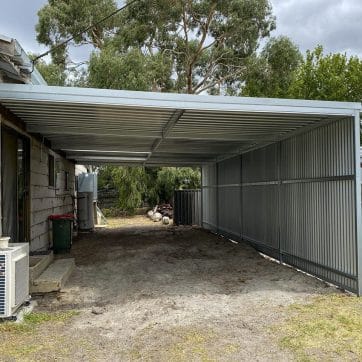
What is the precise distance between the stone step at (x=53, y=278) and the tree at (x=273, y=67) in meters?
15.5

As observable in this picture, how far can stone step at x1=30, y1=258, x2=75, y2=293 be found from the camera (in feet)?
17.3

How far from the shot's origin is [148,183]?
70.3 ft

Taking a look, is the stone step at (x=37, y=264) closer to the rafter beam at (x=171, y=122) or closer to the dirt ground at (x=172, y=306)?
the dirt ground at (x=172, y=306)

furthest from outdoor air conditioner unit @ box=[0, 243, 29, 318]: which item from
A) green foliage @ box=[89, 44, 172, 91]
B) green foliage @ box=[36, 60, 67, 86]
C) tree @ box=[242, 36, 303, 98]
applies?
tree @ box=[242, 36, 303, 98]

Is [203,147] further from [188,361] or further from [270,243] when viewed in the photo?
[188,361]

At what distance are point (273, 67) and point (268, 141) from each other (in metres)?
13.2

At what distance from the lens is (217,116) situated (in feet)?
19.1

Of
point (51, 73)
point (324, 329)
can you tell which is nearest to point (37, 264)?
point (324, 329)

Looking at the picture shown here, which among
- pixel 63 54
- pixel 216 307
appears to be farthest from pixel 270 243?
pixel 63 54

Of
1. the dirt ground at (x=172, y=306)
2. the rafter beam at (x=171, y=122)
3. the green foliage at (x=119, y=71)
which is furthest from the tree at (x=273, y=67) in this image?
the dirt ground at (x=172, y=306)

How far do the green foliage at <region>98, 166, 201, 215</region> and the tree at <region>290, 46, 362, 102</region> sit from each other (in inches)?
274

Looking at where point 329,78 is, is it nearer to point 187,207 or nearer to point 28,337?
point 187,207

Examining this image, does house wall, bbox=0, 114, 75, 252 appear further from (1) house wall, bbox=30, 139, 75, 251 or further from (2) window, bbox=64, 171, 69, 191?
(2) window, bbox=64, 171, 69, 191

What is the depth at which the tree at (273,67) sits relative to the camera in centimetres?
1948
